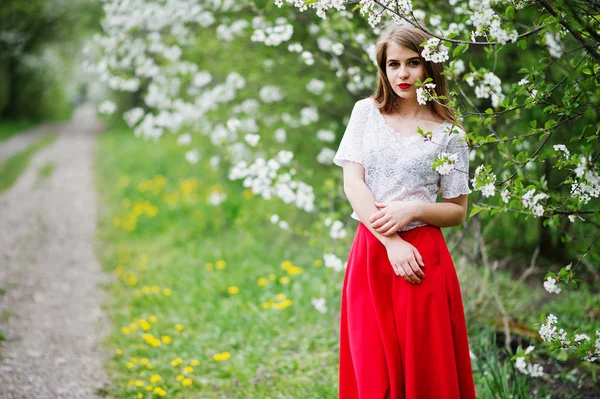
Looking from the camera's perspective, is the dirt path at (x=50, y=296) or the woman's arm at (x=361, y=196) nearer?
the woman's arm at (x=361, y=196)

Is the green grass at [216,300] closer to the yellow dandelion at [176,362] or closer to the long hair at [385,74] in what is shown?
the yellow dandelion at [176,362]

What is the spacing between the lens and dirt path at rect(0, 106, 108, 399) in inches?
123

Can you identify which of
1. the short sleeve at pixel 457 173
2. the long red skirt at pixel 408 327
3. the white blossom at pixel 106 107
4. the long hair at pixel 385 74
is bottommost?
the white blossom at pixel 106 107

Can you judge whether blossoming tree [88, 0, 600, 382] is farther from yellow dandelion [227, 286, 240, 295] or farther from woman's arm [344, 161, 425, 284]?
yellow dandelion [227, 286, 240, 295]

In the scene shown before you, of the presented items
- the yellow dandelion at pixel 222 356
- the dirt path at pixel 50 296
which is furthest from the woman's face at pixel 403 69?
the dirt path at pixel 50 296

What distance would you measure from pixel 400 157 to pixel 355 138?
202 mm

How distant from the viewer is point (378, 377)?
196 centimetres

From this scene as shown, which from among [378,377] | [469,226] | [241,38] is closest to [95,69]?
[241,38]

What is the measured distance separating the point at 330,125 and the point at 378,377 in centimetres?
310

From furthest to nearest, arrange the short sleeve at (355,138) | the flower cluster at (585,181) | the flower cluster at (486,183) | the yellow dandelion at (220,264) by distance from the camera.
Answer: the yellow dandelion at (220,264) < the short sleeve at (355,138) < the flower cluster at (486,183) < the flower cluster at (585,181)

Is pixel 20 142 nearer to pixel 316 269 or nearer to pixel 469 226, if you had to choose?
pixel 316 269

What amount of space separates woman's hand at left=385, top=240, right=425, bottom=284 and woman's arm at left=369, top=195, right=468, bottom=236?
0.19 ft

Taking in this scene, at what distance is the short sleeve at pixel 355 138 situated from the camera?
2064mm

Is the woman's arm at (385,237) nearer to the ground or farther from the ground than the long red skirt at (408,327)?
farther from the ground
